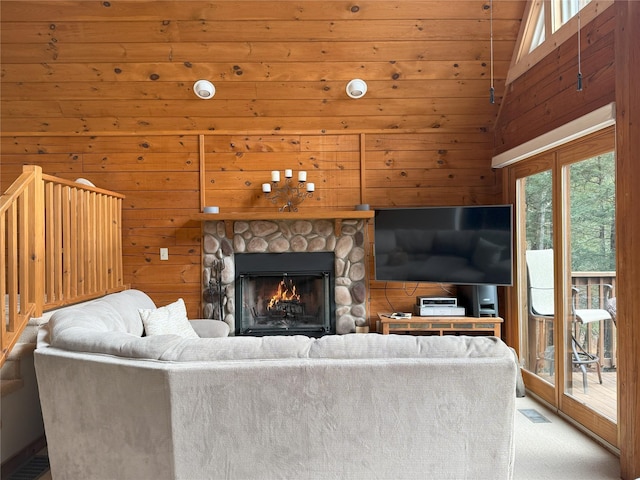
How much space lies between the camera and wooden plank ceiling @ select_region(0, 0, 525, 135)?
405 cm

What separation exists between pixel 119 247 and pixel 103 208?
1.58ft

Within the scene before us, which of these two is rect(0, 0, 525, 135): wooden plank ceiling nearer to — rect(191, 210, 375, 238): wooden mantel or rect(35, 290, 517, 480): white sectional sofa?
rect(191, 210, 375, 238): wooden mantel

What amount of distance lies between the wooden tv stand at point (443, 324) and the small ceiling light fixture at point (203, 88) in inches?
101

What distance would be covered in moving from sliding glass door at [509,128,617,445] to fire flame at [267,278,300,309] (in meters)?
2.13

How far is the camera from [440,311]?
4453 millimetres

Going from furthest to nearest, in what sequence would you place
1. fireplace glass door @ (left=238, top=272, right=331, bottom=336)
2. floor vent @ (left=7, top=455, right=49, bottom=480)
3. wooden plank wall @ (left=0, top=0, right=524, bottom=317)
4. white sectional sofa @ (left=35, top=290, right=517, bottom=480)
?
fireplace glass door @ (left=238, top=272, right=331, bottom=336) < wooden plank wall @ (left=0, top=0, right=524, bottom=317) < floor vent @ (left=7, top=455, right=49, bottom=480) < white sectional sofa @ (left=35, top=290, right=517, bottom=480)

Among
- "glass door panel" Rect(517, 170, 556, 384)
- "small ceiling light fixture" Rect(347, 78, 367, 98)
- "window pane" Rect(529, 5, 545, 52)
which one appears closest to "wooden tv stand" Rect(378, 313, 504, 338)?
"glass door panel" Rect(517, 170, 556, 384)

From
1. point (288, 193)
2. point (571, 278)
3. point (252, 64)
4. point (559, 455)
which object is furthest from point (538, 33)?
point (559, 455)

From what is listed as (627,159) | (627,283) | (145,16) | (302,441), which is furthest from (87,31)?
(627,283)

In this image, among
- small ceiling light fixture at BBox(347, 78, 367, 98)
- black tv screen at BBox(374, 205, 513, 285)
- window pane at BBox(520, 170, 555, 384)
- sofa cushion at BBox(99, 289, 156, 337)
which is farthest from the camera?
small ceiling light fixture at BBox(347, 78, 367, 98)

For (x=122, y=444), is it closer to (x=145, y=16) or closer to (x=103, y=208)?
(x=103, y=208)

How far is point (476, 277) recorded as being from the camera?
433 cm

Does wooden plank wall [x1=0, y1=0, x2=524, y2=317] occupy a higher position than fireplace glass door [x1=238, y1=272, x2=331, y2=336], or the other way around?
wooden plank wall [x1=0, y1=0, x2=524, y2=317]

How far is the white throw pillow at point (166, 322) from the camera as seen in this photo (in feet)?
10.9
